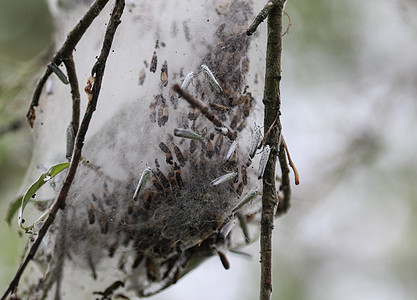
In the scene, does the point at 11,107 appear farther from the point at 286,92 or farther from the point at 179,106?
the point at 286,92

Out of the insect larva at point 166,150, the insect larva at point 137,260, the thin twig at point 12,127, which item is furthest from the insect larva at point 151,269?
the thin twig at point 12,127

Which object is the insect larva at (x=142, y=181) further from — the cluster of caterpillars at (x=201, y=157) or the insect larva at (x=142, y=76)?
the insect larva at (x=142, y=76)

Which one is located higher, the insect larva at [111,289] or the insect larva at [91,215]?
the insect larva at [91,215]

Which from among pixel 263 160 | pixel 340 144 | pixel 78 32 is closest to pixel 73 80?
pixel 78 32

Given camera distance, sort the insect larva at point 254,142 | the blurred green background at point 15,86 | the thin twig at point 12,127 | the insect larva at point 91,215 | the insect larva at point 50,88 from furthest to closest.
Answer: the blurred green background at point 15,86 → the thin twig at point 12,127 → the insect larva at point 50,88 → the insect larva at point 91,215 → the insect larva at point 254,142

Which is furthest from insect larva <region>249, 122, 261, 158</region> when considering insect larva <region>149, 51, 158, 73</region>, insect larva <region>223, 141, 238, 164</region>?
insect larva <region>149, 51, 158, 73</region>

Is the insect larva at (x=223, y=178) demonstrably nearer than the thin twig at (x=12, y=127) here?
Yes
